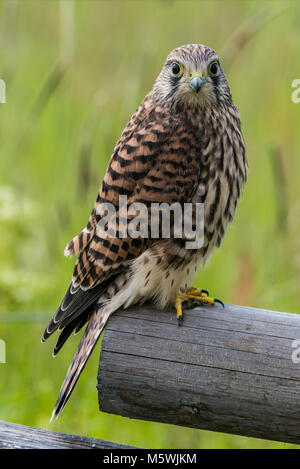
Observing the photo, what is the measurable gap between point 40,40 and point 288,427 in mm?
→ 4031

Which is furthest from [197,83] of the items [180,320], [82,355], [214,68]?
[82,355]

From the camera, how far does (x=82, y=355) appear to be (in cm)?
285

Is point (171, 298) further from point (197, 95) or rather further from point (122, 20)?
point (122, 20)

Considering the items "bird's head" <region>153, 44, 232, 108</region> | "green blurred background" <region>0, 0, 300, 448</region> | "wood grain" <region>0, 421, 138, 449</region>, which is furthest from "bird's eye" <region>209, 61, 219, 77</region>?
"wood grain" <region>0, 421, 138, 449</region>

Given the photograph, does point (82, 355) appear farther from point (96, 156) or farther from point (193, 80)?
point (96, 156)

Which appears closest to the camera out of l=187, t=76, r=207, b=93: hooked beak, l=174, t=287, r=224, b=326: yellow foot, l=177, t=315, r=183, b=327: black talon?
l=177, t=315, r=183, b=327: black talon

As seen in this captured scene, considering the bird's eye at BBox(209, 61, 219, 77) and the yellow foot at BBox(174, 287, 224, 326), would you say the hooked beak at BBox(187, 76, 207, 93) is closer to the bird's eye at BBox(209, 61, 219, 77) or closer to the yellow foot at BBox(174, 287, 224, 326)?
the bird's eye at BBox(209, 61, 219, 77)

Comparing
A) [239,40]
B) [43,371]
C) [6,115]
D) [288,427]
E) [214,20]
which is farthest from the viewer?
[214,20]

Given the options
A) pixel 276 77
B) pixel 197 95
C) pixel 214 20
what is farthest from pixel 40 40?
pixel 197 95

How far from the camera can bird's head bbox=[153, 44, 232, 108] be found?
9.91 feet

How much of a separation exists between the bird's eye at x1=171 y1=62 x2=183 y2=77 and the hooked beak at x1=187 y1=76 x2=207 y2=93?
10cm

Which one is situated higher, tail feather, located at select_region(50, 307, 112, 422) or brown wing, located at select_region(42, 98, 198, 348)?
brown wing, located at select_region(42, 98, 198, 348)

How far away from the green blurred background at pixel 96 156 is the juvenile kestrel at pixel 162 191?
371 mm

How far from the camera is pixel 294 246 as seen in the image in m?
4.00
